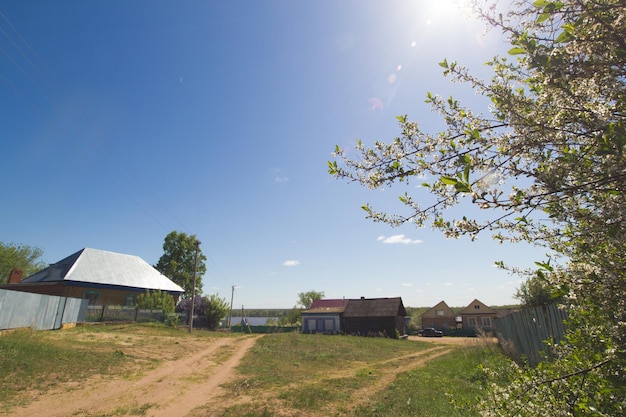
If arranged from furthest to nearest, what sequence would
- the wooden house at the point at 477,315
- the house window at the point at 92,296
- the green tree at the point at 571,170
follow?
the wooden house at the point at 477,315 → the house window at the point at 92,296 → the green tree at the point at 571,170

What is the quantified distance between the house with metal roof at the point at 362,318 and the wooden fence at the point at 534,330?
27.6 meters

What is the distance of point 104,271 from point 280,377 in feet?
92.7

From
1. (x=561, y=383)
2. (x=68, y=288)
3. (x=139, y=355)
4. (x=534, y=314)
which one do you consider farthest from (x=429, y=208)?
(x=68, y=288)

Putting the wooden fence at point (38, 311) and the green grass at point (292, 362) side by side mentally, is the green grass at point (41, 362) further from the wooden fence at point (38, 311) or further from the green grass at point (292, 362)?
the green grass at point (292, 362)

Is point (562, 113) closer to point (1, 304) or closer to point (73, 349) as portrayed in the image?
point (73, 349)

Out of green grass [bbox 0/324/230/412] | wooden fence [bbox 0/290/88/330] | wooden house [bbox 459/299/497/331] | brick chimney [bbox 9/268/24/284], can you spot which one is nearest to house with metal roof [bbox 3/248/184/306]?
brick chimney [bbox 9/268/24/284]

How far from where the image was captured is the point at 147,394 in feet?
31.4

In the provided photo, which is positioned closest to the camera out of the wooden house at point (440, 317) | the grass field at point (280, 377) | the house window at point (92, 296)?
the grass field at point (280, 377)

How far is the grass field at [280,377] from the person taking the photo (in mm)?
A: 8484

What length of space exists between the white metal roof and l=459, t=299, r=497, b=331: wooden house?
50438 mm

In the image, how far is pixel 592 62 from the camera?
189 cm

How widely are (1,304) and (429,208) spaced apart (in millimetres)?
21930

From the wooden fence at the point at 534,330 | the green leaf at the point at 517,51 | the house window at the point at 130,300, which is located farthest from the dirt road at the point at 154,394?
the house window at the point at 130,300

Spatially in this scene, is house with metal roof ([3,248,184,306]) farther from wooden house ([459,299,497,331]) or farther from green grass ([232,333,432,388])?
wooden house ([459,299,497,331])
